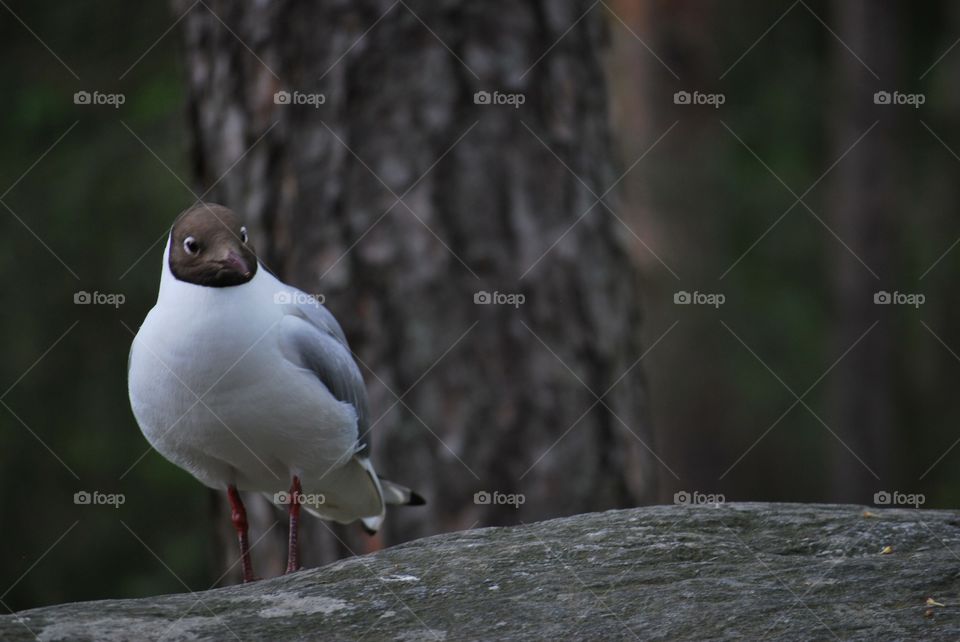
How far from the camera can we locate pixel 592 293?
5.48 meters

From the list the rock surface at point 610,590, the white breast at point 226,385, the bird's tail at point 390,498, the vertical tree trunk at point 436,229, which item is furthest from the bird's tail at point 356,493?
the rock surface at point 610,590

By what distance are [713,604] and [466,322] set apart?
2.69 meters

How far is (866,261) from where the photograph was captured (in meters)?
9.74

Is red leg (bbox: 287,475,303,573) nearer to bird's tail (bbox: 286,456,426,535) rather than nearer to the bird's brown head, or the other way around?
bird's tail (bbox: 286,456,426,535)

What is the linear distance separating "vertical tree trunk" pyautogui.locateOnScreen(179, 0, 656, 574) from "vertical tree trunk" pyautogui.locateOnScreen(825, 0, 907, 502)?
4.94m

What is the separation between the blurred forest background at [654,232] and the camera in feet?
28.8

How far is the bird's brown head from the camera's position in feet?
10.8

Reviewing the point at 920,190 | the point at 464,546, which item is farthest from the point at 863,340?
the point at 464,546

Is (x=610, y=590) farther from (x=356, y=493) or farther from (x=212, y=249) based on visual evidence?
(x=356, y=493)

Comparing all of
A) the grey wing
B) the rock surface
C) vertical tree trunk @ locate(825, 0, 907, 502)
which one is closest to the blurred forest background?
vertical tree trunk @ locate(825, 0, 907, 502)

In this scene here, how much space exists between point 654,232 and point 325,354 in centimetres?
701

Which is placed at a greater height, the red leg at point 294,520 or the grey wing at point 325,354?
the grey wing at point 325,354

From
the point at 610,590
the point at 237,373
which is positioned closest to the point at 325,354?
the point at 237,373

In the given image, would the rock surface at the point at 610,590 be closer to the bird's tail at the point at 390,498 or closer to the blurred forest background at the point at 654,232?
the bird's tail at the point at 390,498
